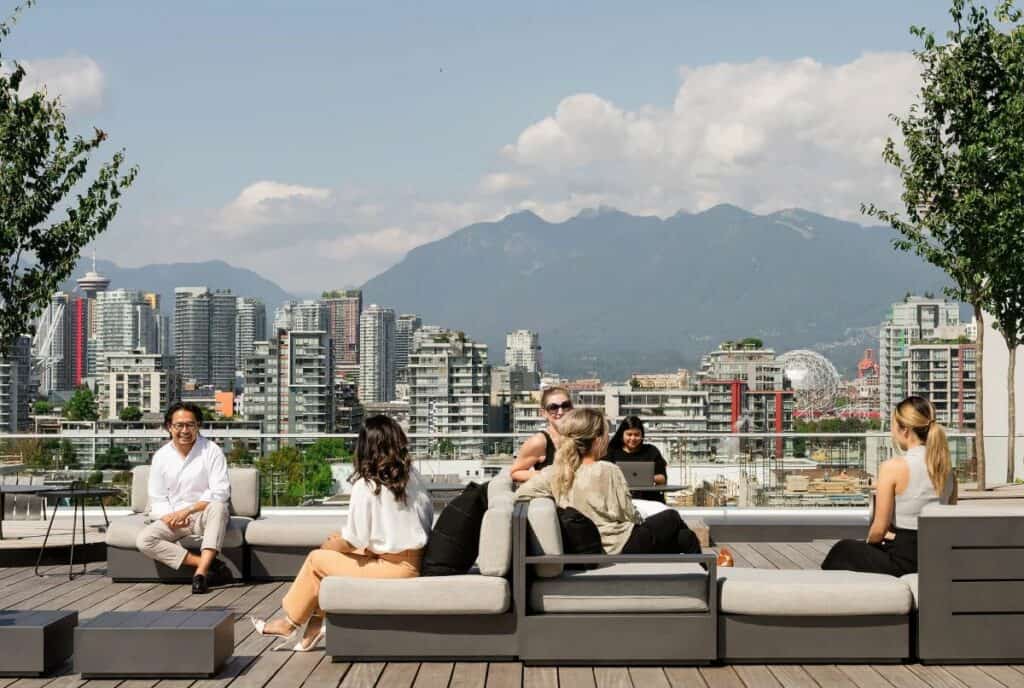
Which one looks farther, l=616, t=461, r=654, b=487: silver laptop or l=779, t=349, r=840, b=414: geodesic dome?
l=779, t=349, r=840, b=414: geodesic dome

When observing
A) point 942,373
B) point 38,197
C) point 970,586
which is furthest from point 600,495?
point 942,373

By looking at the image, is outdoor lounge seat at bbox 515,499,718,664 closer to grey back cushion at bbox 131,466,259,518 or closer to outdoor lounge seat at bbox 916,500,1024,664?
outdoor lounge seat at bbox 916,500,1024,664

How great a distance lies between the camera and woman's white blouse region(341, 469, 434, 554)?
18.5 feet

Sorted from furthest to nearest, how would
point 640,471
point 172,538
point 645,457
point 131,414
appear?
1. point 131,414
2. point 645,457
3. point 640,471
4. point 172,538

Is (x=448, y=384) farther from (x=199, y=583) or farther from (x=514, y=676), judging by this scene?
(x=514, y=676)

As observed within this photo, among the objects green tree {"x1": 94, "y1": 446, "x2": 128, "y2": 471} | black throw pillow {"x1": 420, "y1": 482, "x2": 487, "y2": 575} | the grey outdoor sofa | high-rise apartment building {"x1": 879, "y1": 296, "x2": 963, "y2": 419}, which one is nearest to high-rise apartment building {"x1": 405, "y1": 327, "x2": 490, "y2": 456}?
high-rise apartment building {"x1": 879, "y1": 296, "x2": 963, "y2": 419}

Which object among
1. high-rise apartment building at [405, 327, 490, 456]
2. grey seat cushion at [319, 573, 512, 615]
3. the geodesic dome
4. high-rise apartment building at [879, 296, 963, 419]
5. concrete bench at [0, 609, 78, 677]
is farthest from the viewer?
high-rise apartment building at [405, 327, 490, 456]

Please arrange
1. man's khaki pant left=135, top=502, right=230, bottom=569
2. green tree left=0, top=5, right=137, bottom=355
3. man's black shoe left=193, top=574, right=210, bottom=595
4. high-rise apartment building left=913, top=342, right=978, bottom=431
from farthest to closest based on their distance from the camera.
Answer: high-rise apartment building left=913, top=342, right=978, bottom=431 < green tree left=0, top=5, right=137, bottom=355 < man's khaki pant left=135, top=502, right=230, bottom=569 < man's black shoe left=193, top=574, right=210, bottom=595

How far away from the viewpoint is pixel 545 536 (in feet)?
17.8

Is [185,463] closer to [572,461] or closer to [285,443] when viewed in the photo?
[572,461]

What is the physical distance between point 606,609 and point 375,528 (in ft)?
3.49

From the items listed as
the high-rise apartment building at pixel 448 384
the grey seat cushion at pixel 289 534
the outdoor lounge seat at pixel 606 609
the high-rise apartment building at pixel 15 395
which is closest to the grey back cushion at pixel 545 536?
the outdoor lounge seat at pixel 606 609

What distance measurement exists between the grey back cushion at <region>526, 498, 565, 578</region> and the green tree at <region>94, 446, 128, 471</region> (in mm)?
6932

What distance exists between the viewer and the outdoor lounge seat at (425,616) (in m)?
5.46
